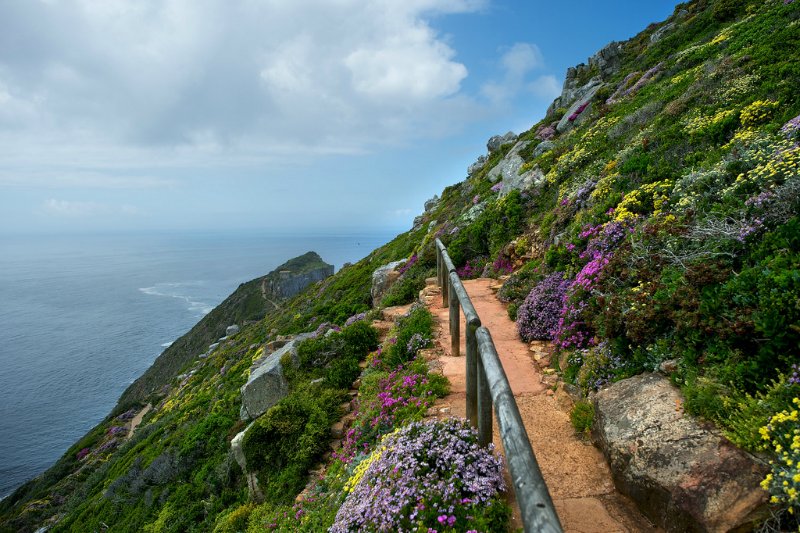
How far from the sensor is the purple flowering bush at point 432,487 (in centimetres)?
337

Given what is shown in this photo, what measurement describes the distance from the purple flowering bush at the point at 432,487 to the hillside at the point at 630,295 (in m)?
0.20

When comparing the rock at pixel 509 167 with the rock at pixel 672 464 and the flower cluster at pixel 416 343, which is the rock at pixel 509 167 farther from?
the rock at pixel 672 464

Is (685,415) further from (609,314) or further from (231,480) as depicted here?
(231,480)

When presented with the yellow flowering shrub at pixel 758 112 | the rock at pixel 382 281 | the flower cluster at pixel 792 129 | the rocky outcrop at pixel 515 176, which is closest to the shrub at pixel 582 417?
the flower cluster at pixel 792 129

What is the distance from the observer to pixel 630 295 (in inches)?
209

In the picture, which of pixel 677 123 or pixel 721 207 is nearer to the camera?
pixel 721 207

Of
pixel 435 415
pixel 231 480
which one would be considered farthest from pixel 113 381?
pixel 435 415

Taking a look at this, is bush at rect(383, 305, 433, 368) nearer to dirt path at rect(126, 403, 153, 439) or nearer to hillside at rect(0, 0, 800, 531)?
hillside at rect(0, 0, 800, 531)

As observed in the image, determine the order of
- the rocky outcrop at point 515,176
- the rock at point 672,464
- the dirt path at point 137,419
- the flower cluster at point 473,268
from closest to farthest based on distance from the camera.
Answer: the rock at point 672,464 → the flower cluster at point 473,268 → the rocky outcrop at point 515,176 → the dirt path at point 137,419

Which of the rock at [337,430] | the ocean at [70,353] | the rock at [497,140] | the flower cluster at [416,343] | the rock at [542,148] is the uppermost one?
the rock at [497,140]

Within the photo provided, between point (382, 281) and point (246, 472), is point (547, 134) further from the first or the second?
point (246, 472)

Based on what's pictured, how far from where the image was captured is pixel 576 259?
8.04 metres

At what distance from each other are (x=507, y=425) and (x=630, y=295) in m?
3.52

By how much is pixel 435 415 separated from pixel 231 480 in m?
7.42
